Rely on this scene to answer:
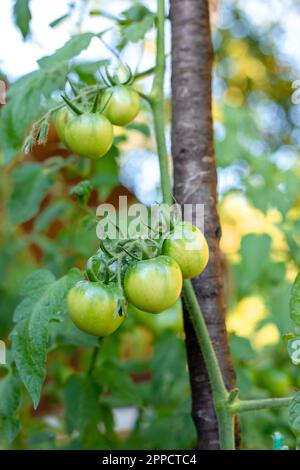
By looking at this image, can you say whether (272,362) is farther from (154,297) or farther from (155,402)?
(154,297)

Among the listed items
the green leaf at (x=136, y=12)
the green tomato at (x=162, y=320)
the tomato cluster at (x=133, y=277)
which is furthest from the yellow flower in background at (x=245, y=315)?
the tomato cluster at (x=133, y=277)

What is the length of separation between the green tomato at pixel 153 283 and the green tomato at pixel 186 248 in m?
0.02

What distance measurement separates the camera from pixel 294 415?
0.57 metres

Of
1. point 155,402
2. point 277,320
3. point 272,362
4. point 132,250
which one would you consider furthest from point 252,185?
point 132,250

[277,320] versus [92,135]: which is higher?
[92,135]

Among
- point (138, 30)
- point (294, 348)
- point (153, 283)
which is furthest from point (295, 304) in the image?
point (138, 30)

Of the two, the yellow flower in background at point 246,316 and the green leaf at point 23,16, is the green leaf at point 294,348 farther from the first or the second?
the yellow flower in background at point 246,316

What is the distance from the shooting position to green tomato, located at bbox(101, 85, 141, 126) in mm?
655

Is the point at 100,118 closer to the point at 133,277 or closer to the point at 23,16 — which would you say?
the point at 133,277

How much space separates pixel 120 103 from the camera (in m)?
0.65

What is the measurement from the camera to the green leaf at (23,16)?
84cm

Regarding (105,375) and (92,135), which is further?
(105,375)

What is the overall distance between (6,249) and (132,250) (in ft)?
2.73

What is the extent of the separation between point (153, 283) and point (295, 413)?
175 millimetres
